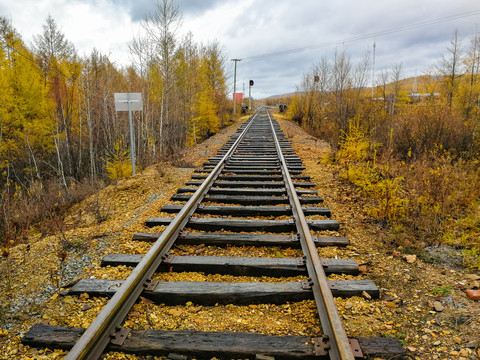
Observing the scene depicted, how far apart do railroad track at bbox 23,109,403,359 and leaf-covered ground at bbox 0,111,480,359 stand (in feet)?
0.30

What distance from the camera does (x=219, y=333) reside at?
2.24 m

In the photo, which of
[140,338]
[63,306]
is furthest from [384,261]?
[63,306]

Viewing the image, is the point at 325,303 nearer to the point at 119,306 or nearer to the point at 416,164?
the point at 119,306

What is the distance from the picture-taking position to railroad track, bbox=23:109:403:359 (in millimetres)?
2080

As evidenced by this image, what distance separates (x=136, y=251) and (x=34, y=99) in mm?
21059

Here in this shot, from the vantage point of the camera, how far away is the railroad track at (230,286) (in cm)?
208

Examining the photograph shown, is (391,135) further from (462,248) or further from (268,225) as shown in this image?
(268,225)

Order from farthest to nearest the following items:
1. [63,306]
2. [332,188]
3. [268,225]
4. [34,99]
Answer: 1. [34,99]
2. [332,188]
3. [268,225]
4. [63,306]

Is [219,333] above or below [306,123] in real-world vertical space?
below

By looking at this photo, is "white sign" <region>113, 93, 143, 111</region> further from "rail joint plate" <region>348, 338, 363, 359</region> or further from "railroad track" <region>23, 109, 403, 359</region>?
"rail joint plate" <region>348, 338, 363, 359</region>

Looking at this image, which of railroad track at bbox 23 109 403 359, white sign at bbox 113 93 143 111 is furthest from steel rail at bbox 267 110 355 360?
white sign at bbox 113 93 143 111

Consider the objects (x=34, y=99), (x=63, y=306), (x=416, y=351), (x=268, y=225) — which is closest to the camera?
(x=416, y=351)

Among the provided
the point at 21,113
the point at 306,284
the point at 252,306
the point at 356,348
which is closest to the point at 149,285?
the point at 252,306

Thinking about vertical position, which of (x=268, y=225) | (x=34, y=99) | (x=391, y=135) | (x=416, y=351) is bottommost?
(x=416, y=351)
